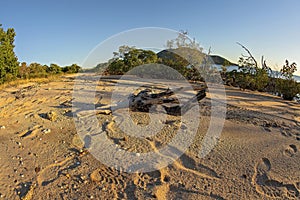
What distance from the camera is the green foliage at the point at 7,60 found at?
978 cm

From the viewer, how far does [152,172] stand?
7.45 ft

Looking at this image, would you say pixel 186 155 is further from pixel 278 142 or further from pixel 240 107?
pixel 240 107

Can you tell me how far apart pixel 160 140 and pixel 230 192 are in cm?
124

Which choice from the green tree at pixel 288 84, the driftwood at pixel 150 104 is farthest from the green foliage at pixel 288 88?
the driftwood at pixel 150 104

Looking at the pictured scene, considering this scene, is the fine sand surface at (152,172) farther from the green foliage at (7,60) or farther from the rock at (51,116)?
the green foliage at (7,60)

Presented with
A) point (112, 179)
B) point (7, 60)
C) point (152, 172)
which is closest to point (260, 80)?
point (152, 172)

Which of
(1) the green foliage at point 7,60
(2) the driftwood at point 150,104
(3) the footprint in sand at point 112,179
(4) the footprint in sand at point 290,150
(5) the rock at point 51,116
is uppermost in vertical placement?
(1) the green foliage at point 7,60

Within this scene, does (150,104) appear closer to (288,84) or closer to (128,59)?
(288,84)

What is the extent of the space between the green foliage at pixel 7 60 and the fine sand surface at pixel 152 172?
7544 millimetres

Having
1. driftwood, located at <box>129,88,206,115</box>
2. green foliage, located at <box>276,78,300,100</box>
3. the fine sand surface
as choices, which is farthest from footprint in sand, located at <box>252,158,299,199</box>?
green foliage, located at <box>276,78,300,100</box>

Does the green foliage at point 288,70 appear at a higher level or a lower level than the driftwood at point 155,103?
higher

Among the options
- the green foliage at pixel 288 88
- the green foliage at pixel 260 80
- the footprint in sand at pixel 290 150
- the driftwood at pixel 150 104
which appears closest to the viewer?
the footprint in sand at pixel 290 150

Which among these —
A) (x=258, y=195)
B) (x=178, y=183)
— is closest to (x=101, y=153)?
(x=178, y=183)

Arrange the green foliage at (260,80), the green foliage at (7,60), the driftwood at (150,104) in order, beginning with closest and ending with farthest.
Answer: the driftwood at (150,104) < the green foliage at (260,80) < the green foliage at (7,60)
